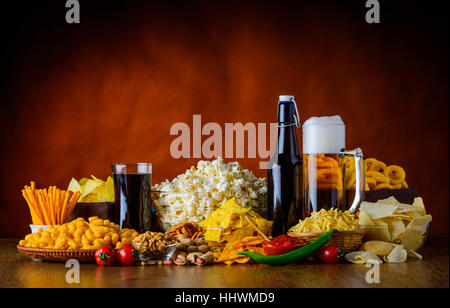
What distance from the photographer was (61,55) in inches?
130

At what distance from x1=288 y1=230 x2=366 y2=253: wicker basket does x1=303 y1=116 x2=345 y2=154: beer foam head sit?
0.29 meters

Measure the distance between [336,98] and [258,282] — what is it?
195 centimetres

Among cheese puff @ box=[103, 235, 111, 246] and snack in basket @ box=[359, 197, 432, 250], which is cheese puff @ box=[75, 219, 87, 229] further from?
snack in basket @ box=[359, 197, 432, 250]

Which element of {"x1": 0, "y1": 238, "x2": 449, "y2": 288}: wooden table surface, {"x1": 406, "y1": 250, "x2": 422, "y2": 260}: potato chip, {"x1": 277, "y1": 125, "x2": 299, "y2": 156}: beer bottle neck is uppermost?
{"x1": 277, "y1": 125, "x2": 299, "y2": 156}: beer bottle neck

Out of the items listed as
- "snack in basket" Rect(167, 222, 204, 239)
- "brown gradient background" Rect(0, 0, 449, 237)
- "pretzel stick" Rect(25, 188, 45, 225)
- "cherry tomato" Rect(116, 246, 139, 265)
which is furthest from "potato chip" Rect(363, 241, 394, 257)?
"brown gradient background" Rect(0, 0, 449, 237)

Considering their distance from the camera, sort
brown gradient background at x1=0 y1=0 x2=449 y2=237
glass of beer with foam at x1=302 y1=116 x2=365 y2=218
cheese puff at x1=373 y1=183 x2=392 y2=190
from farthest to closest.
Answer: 1. brown gradient background at x1=0 y1=0 x2=449 y2=237
2. cheese puff at x1=373 y1=183 x2=392 y2=190
3. glass of beer with foam at x1=302 y1=116 x2=365 y2=218

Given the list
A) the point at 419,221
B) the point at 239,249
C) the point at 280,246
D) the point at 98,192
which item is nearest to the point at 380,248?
the point at 419,221

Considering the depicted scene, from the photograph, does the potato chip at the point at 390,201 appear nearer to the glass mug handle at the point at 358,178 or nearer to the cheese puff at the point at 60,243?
the glass mug handle at the point at 358,178

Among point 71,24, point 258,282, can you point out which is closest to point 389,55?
point 71,24

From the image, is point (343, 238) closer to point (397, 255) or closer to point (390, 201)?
point (397, 255)

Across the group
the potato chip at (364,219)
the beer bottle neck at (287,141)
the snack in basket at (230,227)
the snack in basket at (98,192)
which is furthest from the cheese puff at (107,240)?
the potato chip at (364,219)

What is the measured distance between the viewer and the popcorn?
6.68 feet

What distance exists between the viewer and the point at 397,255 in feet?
5.93

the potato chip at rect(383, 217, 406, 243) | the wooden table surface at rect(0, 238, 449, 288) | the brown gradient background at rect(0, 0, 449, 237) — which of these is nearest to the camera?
the wooden table surface at rect(0, 238, 449, 288)
